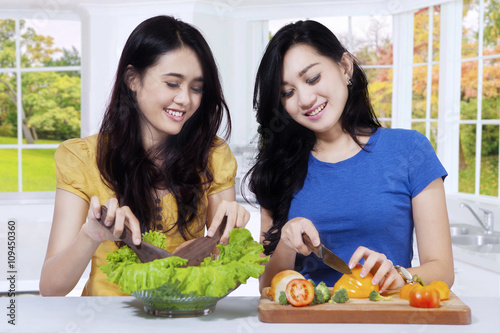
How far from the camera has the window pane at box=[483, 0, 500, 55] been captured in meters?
5.16

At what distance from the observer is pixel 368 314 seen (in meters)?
1.07

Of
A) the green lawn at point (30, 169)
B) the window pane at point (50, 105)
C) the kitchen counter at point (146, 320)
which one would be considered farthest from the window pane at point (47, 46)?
the kitchen counter at point (146, 320)

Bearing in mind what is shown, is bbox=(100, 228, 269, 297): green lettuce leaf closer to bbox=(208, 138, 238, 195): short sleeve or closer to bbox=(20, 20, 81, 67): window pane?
bbox=(208, 138, 238, 195): short sleeve

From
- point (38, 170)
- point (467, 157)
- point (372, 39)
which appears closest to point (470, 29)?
point (372, 39)

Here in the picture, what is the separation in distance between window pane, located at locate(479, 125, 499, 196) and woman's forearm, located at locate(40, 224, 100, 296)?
6.91 meters

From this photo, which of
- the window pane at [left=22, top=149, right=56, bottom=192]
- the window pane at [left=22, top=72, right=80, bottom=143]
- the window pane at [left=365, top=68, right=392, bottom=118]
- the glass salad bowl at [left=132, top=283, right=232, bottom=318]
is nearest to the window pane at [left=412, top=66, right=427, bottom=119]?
the window pane at [left=365, top=68, right=392, bottom=118]

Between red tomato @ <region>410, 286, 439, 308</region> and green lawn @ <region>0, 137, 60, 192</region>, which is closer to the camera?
red tomato @ <region>410, 286, 439, 308</region>

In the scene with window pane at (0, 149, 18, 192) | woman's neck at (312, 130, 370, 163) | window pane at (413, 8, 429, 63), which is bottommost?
window pane at (0, 149, 18, 192)

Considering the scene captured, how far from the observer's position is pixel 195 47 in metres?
1.57

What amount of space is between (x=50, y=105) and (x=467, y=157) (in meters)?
6.26

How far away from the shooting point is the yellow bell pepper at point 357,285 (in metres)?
1.16

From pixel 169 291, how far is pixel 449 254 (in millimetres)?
889

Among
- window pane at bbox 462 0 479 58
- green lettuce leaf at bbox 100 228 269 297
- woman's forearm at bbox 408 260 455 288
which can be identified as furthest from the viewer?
window pane at bbox 462 0 479 58

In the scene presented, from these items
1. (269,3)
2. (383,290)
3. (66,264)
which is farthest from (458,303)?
(269,3)
